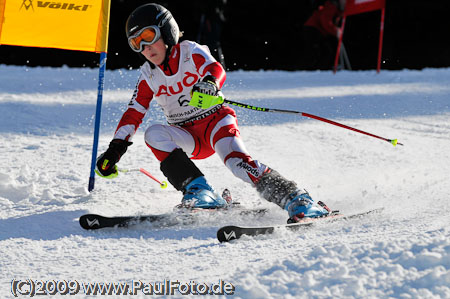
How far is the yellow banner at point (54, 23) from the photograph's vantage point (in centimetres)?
397

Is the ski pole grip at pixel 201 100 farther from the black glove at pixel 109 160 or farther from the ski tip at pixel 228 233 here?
the ski tip at pixel 228 233

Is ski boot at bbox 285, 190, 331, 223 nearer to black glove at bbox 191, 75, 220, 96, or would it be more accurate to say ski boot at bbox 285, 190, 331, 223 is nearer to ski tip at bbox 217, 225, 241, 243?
ski tip at bbox 217, 225, 241, 243

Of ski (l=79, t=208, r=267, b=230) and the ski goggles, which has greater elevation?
the ski goggles

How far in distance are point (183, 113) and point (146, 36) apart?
0.53 meters

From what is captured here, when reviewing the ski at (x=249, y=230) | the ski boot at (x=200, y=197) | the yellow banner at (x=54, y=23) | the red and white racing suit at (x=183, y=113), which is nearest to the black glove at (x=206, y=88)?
the red and white racing suit at (x=183, y=113)

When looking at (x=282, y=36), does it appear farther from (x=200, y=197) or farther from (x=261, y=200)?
(x=200, y=197)

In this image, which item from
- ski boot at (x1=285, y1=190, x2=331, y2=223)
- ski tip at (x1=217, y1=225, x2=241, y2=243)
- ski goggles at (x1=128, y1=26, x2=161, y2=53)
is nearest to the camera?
ski tip at (x1=217, y1=225, x2=241, y2=243)

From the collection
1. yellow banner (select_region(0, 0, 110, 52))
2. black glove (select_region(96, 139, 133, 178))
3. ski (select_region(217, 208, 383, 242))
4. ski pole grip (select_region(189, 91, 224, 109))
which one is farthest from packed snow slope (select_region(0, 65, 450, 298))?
yellow banner (select_region(0, 0, 110, 52))

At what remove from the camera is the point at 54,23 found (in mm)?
4004

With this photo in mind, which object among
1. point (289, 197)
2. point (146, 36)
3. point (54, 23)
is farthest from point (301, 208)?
point (54, 23)

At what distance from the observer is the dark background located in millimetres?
12516

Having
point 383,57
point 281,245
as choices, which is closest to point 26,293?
point 281,245

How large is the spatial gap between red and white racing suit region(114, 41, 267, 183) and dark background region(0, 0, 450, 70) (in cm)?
857

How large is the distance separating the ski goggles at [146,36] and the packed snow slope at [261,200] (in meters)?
0.99
